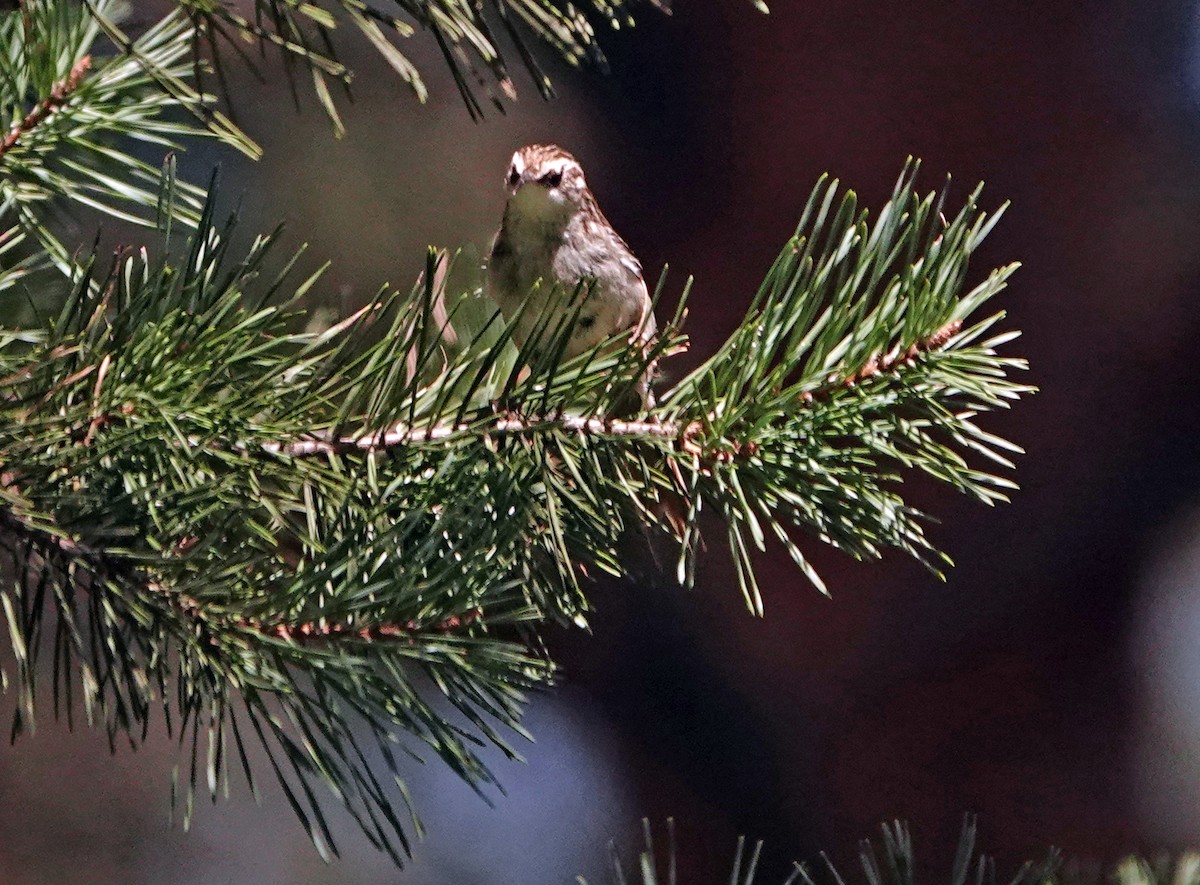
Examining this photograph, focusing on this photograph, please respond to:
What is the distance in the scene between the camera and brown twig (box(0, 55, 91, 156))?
36cm

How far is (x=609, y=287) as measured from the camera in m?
0.61

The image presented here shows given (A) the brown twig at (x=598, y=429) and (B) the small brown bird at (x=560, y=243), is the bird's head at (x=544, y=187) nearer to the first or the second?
(B) the small brown bird at (x=560, y=243)

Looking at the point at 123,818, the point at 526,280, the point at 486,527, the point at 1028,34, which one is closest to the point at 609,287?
the point at 526,280

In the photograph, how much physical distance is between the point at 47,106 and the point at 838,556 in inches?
29.8

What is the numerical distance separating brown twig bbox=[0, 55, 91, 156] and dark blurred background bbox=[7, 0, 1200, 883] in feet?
1.58

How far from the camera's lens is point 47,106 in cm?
37

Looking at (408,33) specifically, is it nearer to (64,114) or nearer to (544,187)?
(64,114)

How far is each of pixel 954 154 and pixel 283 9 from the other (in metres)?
0.74

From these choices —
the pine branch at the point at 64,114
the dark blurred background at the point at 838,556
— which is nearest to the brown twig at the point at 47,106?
the pine branch at the point at 64,114

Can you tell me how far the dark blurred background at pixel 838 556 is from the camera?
0.88 m

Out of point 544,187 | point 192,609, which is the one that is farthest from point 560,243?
point 192,609

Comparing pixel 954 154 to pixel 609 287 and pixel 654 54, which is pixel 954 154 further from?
pixel 609 287

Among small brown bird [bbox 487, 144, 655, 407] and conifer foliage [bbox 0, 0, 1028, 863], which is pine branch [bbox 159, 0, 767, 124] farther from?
small brown bird [bbox 487, 144, 655, 407]

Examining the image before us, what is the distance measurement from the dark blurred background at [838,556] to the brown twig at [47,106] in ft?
1.58
